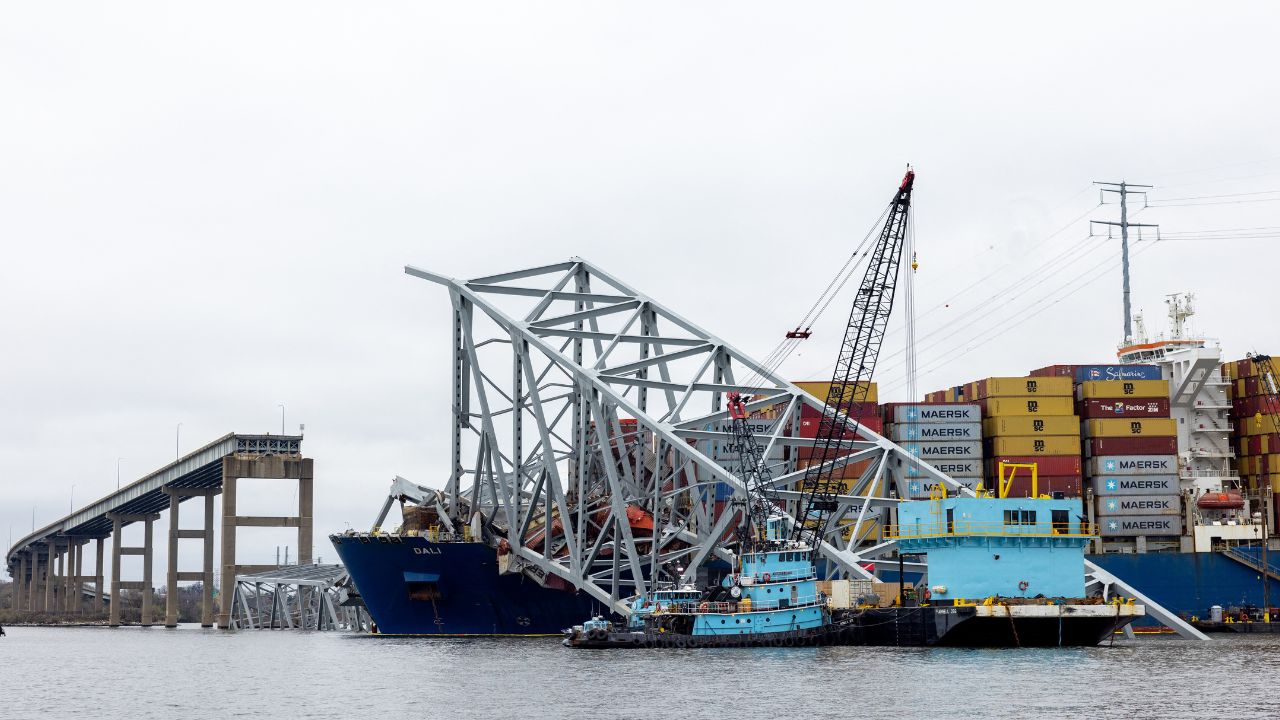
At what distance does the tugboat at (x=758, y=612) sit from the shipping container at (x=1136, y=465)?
37371 mm

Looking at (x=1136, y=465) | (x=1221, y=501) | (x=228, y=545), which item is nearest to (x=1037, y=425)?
(x=1136, y=465)

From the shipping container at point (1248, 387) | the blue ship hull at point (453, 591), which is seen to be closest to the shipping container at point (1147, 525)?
the shipping container at point (1248, 387)

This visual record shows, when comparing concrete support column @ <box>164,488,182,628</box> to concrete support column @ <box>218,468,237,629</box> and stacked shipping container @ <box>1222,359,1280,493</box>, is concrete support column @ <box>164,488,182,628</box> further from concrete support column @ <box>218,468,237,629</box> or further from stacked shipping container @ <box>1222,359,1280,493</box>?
stacked shipping container @ <box>1222,359,1280,493</box>

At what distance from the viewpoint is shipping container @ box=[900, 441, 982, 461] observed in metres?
105

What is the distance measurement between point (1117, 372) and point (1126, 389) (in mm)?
2254

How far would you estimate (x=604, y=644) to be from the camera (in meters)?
78.2

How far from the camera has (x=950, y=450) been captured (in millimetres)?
105188

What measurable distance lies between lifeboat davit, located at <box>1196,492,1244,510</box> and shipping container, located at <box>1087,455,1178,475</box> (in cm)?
262

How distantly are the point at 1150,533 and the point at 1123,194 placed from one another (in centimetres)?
3751

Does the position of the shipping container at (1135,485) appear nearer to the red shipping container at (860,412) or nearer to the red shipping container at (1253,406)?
the red shipping container at (1253,406)

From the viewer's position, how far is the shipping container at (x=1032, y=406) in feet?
344

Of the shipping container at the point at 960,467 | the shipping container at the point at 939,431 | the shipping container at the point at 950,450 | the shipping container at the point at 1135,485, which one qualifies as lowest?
the shipping container at the point at 1135,485

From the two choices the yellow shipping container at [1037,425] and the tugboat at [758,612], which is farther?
the yellow shipping container at [1037,425]

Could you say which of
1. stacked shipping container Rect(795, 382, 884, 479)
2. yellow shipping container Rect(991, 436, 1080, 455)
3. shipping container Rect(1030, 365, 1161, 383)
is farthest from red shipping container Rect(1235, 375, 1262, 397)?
stacked shipping container Rect(795, 382, 884, 479)
